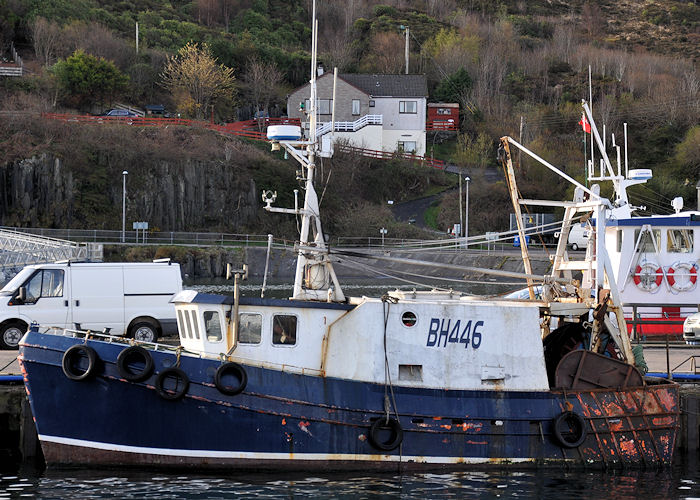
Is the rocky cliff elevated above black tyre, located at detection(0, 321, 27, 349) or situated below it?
above

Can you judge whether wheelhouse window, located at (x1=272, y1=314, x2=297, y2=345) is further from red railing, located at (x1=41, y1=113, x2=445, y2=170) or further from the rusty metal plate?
red railing, located at (x1=41, y1=113, x2=445, y2=170)

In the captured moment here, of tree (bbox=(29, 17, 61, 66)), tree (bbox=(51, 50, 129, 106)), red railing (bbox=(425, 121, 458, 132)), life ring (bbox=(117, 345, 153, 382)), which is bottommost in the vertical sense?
life ring (bbox=(117, 345, 153, 382))

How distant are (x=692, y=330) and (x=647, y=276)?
3.50 metres

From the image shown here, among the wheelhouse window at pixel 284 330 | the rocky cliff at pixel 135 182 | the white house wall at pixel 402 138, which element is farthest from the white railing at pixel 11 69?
the wheelhouse window at pixel 284 330

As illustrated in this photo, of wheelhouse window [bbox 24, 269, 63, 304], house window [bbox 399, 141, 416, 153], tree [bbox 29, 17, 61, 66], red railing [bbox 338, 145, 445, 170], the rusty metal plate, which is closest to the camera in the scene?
the rusty metal plate

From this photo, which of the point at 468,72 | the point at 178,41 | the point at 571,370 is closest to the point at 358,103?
the point at 468,72

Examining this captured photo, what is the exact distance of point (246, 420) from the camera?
1756 centimetres

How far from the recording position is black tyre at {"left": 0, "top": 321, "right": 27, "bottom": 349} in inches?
1033

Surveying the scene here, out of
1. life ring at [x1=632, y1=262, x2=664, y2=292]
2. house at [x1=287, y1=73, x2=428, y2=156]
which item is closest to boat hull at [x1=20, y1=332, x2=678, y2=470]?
life ring at [x1=632, y1=262, x2=664, y2=292]

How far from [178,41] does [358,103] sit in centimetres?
2893

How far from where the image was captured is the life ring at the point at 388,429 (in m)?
17.8

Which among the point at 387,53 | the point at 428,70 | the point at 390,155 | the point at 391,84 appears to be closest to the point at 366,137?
the point at 390,155

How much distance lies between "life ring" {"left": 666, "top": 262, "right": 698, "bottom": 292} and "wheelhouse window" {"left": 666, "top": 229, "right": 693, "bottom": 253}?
1.65ft

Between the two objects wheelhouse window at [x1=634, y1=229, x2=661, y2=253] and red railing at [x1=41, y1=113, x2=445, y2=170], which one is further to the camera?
red railing at [x1=41, y1=113, x2=445, y2=170]
